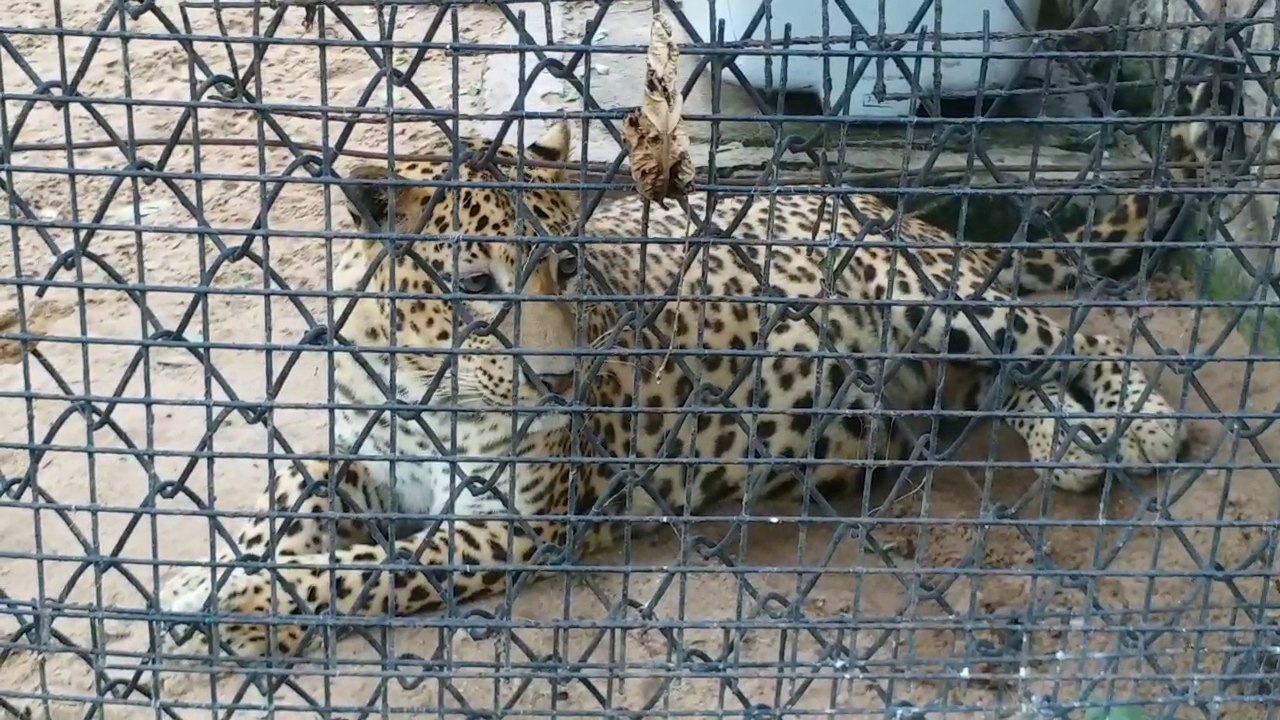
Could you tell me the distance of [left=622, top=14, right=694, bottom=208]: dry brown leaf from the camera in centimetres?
206

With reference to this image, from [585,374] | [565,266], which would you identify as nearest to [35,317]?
[565,266]

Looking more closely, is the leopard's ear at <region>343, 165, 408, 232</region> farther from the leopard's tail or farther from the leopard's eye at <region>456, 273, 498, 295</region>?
the leopard's tail

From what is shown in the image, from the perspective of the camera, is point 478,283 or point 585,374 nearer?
point 585,374

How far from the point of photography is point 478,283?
3.46 metres

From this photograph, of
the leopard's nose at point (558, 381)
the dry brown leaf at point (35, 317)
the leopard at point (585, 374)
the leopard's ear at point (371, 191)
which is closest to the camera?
the leopard's ear at point (371, 191)

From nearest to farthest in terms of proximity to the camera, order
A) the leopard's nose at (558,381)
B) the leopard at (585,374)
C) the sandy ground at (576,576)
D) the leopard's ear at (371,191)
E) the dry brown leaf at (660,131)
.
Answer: the dry brown leaf at (660,131) → the leopard's ear at (371,191) → the leopard at (585,374) → the sandy ground at (576,576) → the leopard's nose at (558,381)

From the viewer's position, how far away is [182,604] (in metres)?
3.53

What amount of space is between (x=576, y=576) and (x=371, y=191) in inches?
47.1

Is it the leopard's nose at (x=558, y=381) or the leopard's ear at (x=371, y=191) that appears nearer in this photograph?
the leopard's ear at (x=371, y=191)

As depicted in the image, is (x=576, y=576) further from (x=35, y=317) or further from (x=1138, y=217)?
(x=35, y=317)

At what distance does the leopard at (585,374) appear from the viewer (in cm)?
248

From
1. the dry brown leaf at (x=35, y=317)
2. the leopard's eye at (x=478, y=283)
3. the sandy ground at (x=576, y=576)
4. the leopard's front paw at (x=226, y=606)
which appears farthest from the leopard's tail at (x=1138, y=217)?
the dry brown leaf at (x=35, y=317)

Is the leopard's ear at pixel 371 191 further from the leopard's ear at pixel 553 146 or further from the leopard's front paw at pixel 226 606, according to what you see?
the leopard's front paw at pixel 226 606

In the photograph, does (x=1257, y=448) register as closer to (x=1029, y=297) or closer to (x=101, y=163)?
(x=1029, y=297)
